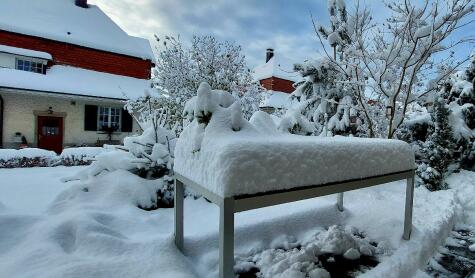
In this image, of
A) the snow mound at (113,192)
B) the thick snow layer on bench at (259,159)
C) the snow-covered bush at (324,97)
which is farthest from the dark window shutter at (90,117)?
the thick snow layer on bench at (259,159)

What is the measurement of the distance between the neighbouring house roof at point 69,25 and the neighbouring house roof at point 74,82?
66.3 inches

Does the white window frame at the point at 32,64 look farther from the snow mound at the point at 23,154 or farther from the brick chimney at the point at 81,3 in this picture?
the snow mound at the point at 23,154

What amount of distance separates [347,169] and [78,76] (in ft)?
50.7

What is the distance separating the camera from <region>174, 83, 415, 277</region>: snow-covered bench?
1.90m

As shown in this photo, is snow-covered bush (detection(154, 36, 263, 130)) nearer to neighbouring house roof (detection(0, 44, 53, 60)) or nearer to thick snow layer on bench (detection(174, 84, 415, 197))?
thick snow layer on bench (detection(174, 84, 415, 197))

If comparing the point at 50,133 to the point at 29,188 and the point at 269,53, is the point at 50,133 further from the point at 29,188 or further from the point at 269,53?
the point at 269,53

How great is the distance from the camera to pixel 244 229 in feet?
11.2

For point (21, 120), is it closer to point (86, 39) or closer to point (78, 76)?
point (78, 76)

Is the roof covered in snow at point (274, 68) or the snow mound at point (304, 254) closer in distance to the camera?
the snow mound at point (304, 254)

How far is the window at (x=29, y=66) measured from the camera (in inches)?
525

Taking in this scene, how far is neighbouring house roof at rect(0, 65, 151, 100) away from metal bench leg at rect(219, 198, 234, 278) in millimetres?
10683

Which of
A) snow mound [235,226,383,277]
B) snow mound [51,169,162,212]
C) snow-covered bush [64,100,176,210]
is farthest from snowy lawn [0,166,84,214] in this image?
snow mound [235,226,383,277]

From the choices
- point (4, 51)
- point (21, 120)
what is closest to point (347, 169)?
point (21, 120)

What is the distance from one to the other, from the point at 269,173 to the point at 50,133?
14.8 meters
